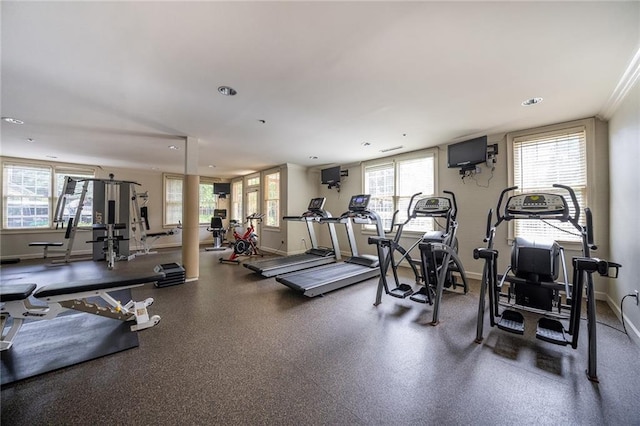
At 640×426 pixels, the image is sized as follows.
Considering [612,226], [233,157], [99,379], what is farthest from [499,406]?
[233,157]

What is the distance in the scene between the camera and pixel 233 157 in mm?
6195

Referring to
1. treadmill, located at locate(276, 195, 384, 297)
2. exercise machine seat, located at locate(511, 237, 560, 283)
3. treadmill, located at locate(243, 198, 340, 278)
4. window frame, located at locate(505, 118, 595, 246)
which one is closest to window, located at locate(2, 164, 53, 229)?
treadmill, located at locate(243, 198, 340, 278)

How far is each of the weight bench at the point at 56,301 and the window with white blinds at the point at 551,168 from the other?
18.0 feet

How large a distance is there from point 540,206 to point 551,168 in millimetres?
1811

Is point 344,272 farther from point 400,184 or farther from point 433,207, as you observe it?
point 400,184

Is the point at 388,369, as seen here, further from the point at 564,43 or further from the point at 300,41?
the point at 564,43

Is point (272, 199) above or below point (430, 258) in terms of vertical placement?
above

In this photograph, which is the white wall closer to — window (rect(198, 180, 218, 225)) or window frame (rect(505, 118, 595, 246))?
window frame (rect(505, 118, 595, 246))

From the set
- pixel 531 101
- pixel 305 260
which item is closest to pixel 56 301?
pixel 305 260

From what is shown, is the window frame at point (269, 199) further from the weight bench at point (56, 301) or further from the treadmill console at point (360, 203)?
the weight bench at point (56, 301)

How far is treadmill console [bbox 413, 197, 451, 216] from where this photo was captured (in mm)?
3705

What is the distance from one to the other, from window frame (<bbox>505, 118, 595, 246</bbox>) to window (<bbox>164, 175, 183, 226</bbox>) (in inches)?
371

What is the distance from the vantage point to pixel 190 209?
460 centimetres

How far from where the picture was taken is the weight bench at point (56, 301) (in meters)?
2.18
